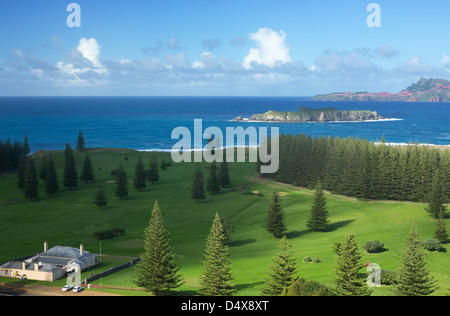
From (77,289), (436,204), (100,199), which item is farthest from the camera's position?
(100,199)

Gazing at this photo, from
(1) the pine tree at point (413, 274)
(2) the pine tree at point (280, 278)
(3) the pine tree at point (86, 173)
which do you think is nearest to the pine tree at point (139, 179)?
(3) the pine tree at point (86, 173)

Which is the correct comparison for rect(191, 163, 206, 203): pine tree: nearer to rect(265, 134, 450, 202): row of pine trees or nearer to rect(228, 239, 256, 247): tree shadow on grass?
rect(228, 239, 256, 247): tree shadow on grass

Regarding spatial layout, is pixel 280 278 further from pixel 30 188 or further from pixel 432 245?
pixel 30 188

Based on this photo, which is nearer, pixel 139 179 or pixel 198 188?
pixel 198 188

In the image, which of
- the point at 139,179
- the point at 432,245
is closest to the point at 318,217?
the point at 432,245

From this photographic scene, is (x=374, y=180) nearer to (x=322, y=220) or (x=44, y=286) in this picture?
(x=322, y=220)
